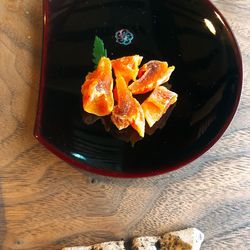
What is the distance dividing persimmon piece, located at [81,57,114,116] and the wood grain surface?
145 millimetres

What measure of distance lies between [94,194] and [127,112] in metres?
0.22

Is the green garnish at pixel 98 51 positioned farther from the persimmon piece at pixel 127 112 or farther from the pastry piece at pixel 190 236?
the pastry piece at pixel 190 236

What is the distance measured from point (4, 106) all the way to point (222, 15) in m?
0.65

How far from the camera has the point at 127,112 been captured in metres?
1.20

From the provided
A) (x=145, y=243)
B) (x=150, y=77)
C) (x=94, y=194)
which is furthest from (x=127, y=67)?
(x=145, y=243)

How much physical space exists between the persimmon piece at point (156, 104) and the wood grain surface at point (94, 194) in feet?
0.50

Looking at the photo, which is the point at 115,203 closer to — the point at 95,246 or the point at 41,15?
the point at 95,246

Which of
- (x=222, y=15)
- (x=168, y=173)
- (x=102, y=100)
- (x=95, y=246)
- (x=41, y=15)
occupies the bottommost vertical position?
(x=95, y=246)

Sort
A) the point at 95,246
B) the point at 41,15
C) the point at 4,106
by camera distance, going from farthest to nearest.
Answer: the point at 41,15
the point at 4,106
the point at 95,246

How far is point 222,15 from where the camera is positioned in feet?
4.44

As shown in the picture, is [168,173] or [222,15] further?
[222,15]

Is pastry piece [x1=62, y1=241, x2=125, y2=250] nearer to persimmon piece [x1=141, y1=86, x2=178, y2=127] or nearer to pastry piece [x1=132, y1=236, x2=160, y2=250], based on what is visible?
pastry piece [x1=132, y1=236, x2=160, y2=250]

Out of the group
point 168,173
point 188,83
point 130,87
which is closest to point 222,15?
point 188,83

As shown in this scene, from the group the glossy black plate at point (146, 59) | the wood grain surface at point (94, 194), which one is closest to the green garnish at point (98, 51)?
the glossy black plate at point (146, 59)
